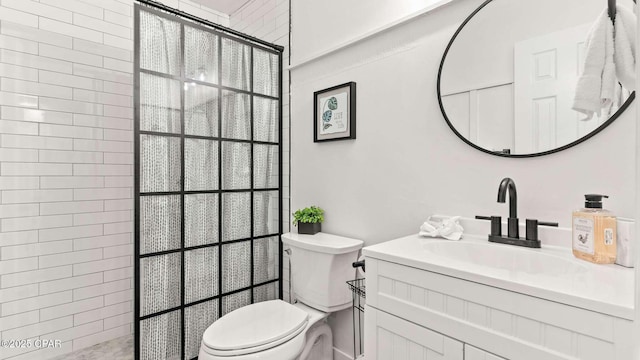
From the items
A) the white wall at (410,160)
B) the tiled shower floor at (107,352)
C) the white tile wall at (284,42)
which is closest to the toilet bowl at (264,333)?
the white wall at (410,160)

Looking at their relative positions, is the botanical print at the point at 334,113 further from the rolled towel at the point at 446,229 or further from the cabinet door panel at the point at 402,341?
the cabinet door panel at the point at 402,341

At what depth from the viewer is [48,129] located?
74.0 inches

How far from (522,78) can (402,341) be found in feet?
3.33

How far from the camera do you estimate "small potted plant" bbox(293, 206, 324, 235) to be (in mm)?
1749

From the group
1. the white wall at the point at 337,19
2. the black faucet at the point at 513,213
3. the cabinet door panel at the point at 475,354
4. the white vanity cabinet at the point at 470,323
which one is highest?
the white wall at the point at 337,19

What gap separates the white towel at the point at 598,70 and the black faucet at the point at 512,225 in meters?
0.32

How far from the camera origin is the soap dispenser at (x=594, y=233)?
2.65ft

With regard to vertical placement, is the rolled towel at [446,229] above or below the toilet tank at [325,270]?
above

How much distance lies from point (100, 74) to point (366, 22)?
186cm

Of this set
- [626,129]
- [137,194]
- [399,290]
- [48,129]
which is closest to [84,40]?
[48,129]

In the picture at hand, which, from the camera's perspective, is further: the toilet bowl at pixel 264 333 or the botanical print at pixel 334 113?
the botanical print at pixel 334 113

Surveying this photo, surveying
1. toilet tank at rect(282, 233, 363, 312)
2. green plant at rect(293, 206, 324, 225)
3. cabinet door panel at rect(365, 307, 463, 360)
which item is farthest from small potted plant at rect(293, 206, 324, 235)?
cabinet door panel at rect(365, 307, 463, 360)

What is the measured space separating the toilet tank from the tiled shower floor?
4.31ft

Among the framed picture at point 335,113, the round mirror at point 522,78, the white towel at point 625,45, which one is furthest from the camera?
the framed picture at point 335,113
